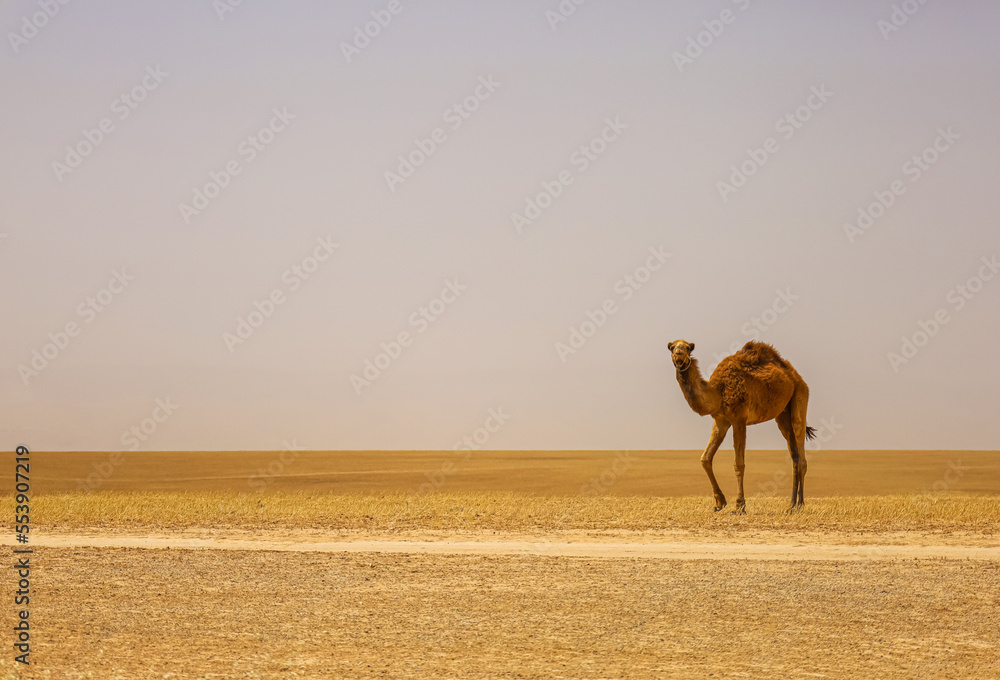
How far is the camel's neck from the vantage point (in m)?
21.3

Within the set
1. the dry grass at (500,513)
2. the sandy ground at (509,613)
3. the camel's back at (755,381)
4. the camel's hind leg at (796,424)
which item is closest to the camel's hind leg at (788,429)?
the camel's hind leg at (796,424)

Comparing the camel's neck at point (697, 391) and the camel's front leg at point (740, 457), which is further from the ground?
the camel's neck at point (697, 391)

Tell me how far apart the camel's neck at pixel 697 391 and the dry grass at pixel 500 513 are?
224 centimetres

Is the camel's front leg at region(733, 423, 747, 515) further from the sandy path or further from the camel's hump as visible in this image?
the sandy path

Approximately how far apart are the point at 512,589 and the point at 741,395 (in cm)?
1076

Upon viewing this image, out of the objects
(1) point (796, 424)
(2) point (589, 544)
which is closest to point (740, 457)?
(1) point (796, 424)

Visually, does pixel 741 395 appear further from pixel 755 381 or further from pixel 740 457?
pixel 740 457

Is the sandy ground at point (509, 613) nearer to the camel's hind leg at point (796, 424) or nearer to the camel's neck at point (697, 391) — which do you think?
the camel's neck at point (697, 391)

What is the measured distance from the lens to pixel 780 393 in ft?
72.2

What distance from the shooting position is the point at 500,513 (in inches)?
794

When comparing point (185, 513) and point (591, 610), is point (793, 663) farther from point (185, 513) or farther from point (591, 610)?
point (185, 513)

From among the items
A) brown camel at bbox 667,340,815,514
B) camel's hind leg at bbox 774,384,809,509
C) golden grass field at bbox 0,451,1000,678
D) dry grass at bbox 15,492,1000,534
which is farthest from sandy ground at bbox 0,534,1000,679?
camel's hind leg at bbox 774,384,809,509

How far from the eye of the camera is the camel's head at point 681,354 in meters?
21.1

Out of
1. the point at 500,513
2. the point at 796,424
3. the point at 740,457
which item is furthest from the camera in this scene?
the point at 796,424
